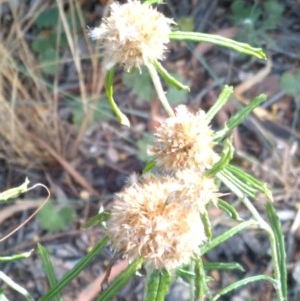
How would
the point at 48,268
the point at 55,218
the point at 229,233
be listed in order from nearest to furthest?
the point at 229,233 < the point at 48,268 < the point at 55,218

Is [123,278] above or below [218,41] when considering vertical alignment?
below

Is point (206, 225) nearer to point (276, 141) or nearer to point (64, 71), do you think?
point (276, 141)

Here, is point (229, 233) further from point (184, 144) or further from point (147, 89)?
point (147, 89)

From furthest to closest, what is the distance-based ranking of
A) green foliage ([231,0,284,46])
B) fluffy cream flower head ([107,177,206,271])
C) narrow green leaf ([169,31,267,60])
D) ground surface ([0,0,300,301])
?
green foliage ([231,0,284,46]) < ground surface ([0,0,300,301]) < narrow green leaf ([169,31,267,60]) < fluffy cream flower head ([107,177,206,271])

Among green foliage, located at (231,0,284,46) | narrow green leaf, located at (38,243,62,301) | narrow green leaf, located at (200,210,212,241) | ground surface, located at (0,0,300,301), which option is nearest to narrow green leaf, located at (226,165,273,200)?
narrow green leaf, located at (200,210,212,241)

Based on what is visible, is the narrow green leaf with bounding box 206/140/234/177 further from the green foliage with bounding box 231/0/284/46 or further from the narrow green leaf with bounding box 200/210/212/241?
the green foliage with bounding box 231/0/284/46

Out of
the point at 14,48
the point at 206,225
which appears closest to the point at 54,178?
the point at 14,48

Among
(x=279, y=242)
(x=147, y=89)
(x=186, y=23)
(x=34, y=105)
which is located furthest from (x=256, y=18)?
(x=279, y=242)
